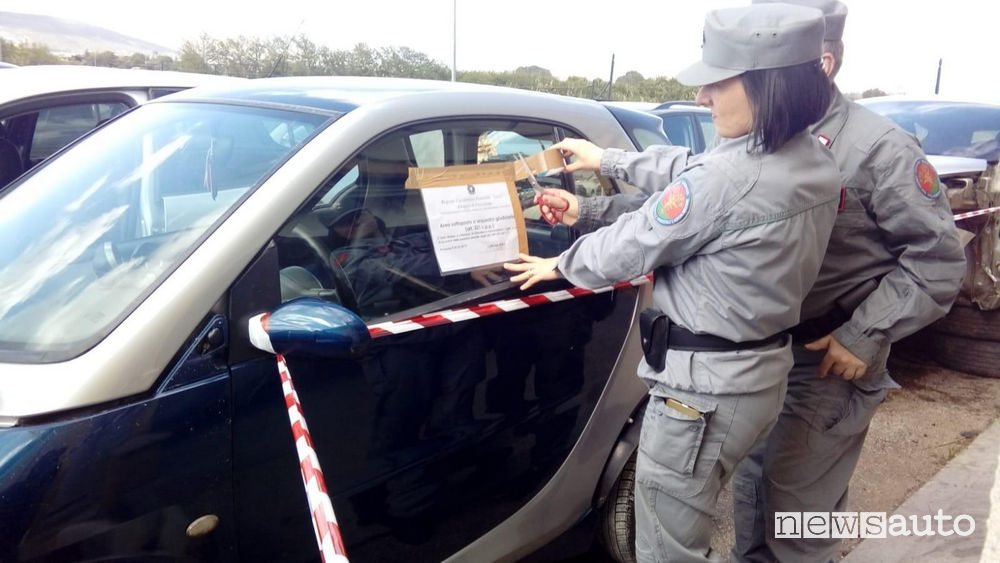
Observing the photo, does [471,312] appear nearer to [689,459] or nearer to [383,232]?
[383,232]

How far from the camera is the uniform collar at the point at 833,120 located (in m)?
2.34

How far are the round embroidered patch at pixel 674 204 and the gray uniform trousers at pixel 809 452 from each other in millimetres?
941

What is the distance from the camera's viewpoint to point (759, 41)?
1.80 meters

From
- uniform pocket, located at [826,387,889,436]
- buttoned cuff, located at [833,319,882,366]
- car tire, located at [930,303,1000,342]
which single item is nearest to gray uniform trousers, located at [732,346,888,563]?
uniform pocket, located at [826,387,889,436]

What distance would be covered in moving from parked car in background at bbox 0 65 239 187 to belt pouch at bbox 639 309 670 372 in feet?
9.63

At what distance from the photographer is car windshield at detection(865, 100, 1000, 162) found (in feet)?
18.8

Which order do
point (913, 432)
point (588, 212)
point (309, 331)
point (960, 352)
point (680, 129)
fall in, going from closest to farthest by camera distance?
point (309, 331), point (588, 212), point (913, 432), point (960, 352), point (680, 129)

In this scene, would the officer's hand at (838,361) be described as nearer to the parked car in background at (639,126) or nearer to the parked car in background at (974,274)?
the parked car in background at (639,126)

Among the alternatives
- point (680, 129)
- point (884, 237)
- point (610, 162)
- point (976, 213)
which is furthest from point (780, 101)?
point (680, 129)

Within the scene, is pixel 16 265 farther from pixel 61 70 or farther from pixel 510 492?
pixel 61 70

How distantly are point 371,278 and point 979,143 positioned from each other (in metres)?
5.44

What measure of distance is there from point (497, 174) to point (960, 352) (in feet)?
12.7
